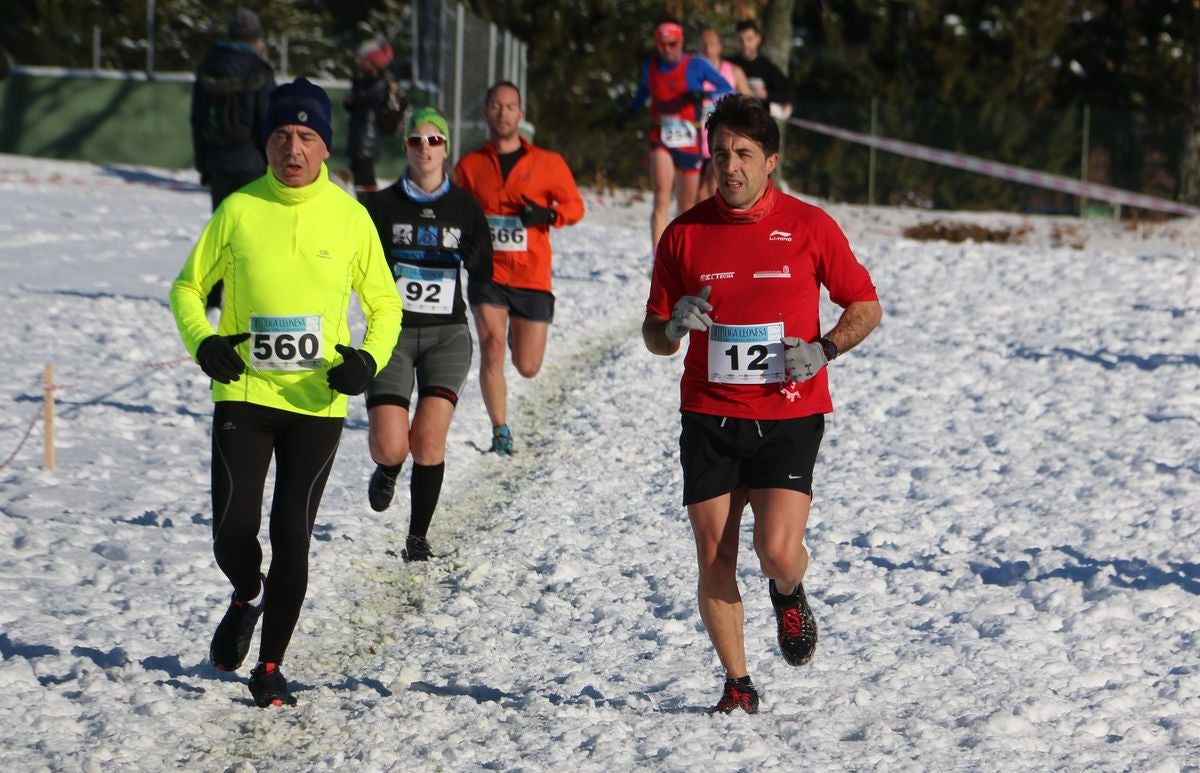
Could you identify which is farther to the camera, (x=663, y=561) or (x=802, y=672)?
(x=663, y=561)

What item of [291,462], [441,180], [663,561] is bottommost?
[663,561]

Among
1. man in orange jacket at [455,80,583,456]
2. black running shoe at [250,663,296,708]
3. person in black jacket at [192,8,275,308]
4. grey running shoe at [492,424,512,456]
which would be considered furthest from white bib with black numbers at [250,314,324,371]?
person in black jacket at [192,8,275,308]

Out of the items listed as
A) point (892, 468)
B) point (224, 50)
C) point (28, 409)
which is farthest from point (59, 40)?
point (892, 468)

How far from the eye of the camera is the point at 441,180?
7363 mm

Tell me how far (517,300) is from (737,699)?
397 centimetres

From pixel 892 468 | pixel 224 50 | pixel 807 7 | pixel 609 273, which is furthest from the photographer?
pixel 807 7

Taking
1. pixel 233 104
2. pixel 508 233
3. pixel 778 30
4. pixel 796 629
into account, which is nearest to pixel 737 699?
pixel 796 629

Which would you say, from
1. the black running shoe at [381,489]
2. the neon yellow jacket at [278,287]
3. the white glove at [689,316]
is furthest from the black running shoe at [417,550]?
the white glove at [689,316]

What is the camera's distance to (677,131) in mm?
13562

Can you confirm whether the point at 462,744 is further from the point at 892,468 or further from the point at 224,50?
the point at 224,50

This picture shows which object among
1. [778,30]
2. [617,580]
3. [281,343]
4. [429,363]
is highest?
[778,30]

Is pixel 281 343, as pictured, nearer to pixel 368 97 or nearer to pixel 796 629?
pixel 796 629

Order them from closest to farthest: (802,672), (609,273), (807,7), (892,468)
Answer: (802,672)
(892,468)
(609,273)
(807,7)

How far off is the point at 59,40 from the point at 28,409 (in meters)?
18.6
